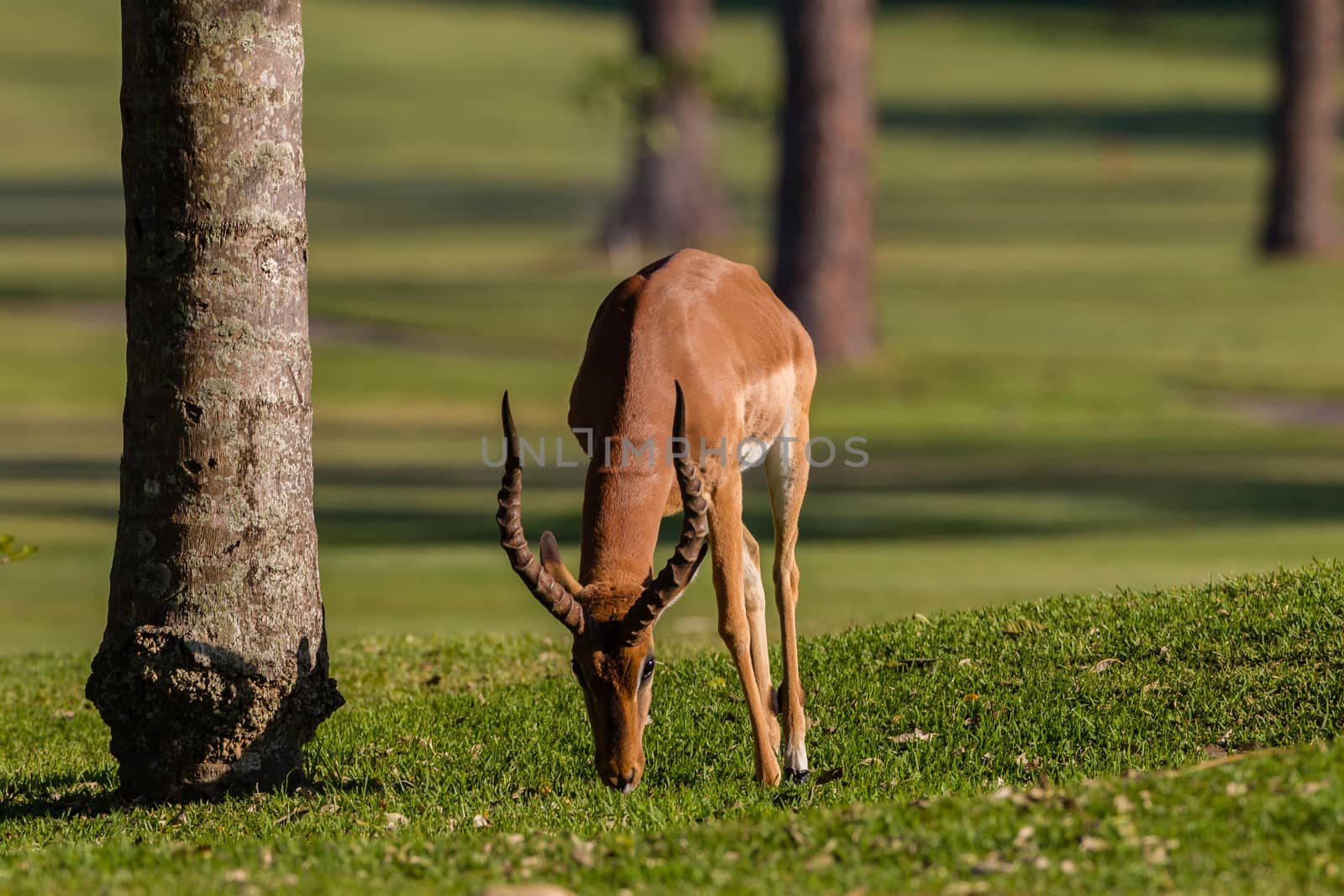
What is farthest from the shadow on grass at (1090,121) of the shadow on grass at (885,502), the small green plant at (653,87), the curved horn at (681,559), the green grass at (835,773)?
the curved horn at (681,559)

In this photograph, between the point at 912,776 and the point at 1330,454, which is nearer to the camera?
the point at 912,776

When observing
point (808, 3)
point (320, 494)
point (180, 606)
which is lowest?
point (320, 494)

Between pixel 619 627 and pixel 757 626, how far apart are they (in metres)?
2.16

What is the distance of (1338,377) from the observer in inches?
1180

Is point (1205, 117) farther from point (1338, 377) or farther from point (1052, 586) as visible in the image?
point (1052, 586)

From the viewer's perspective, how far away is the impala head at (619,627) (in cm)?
859

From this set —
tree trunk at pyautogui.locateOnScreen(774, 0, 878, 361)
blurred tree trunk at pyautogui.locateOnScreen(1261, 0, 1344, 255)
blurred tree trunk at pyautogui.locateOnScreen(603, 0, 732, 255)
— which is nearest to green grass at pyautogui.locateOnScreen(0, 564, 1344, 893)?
tree trunk at pyautogui.locateOnScreen(774, 0, 878, 361)

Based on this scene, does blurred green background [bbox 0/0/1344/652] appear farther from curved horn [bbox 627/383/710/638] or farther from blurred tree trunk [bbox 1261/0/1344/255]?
curved horn [bbox 627/383/710/638]

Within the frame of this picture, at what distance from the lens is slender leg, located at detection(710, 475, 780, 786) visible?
980 centimetres

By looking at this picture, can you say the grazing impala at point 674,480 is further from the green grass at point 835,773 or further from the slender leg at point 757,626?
the green grass at point 835,773

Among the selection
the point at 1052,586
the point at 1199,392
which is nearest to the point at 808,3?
the point at 1199,392

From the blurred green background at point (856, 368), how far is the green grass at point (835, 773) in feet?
8.29

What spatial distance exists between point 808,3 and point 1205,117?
199 feet

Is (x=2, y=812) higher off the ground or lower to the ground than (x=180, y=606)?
lower
